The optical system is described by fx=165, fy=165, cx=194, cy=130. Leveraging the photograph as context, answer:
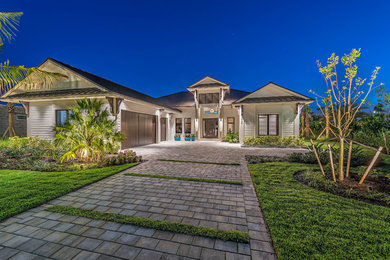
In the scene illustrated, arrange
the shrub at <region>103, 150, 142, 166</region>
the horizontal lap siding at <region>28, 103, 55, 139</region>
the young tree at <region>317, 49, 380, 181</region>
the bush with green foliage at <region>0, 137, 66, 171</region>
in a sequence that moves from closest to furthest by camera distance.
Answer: the young tree at <region>317, 49, 380, 181</region>
the bush with green foliage at <region>0, 137, 66, 171</region>
the shrub at <region>103, 150, 142, 166</region>
the horizontal lap siding at <region>28, 103, 55, 139</region>

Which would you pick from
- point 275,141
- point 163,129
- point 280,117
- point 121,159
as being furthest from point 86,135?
point 280,117

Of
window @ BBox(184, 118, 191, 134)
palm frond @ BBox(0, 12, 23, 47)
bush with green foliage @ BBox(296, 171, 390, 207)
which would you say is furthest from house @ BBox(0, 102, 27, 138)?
bush with green foliage @ BBox(296, 171, 390, 207)

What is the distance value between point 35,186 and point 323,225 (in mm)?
5585

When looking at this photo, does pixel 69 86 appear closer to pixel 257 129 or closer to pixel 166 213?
pixel 166 213

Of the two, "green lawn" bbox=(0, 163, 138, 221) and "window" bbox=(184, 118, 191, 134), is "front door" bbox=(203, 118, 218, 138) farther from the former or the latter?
"green lawn" bbox=(0, 163, 138, 221)

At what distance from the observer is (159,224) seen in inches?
91.4

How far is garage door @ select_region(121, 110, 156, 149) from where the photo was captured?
10.3 m

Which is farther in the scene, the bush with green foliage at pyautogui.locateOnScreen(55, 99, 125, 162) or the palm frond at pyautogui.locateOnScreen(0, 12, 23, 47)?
the bush with green foliage at pyautogui.locateOnScreen(55, 99, 125, 162)

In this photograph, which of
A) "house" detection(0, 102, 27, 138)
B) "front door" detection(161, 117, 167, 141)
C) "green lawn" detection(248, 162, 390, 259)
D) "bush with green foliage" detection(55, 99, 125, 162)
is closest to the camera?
"green lawn" detection(248, 162, 390, 259)

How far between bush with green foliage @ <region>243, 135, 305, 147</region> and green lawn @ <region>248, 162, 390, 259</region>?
28.0ft

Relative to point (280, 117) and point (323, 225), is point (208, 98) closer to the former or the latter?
point (280, 117)

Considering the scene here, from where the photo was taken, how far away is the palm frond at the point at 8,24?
5.21m

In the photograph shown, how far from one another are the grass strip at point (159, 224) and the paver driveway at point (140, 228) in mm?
66

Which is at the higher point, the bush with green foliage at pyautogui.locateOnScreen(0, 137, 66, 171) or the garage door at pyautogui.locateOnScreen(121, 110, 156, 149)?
the garage door at pyautogui.locateOnScreen(121, 110, 156, 149)
